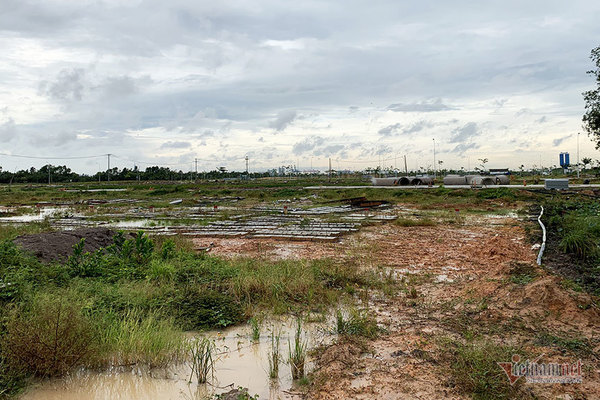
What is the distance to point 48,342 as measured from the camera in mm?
4160

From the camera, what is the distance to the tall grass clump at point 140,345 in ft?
14.9

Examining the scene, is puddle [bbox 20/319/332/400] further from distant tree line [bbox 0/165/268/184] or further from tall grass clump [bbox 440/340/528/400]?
distant tree line [bbox 0/165/268/184]

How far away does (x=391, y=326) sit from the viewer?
5.43 metres

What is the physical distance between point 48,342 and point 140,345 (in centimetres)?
89

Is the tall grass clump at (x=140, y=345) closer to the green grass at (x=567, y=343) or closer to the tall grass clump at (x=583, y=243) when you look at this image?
the green grass at (x=567, y=343)

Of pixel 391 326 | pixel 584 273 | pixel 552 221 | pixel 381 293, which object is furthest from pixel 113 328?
pixel 552 221

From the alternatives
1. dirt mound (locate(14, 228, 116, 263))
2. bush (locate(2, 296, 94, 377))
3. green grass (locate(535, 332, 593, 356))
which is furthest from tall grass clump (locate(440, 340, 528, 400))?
dirt mound (locate(14, 228, 116, 263))

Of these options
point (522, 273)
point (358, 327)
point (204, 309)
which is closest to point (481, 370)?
point (358, 327)

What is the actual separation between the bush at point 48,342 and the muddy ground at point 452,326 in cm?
250

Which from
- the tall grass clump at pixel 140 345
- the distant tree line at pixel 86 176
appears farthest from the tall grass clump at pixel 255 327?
the distant tree line at pixel 86 176

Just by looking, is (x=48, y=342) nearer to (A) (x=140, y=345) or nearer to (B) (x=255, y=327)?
(A) (x=140, y=345)

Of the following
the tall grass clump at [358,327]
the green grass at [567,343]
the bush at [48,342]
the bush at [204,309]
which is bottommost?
the green grass at [567,343]

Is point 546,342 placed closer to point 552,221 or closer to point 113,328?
point 113,328

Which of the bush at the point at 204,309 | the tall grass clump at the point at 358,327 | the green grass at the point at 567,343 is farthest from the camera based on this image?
the bush at the point at 204,309
